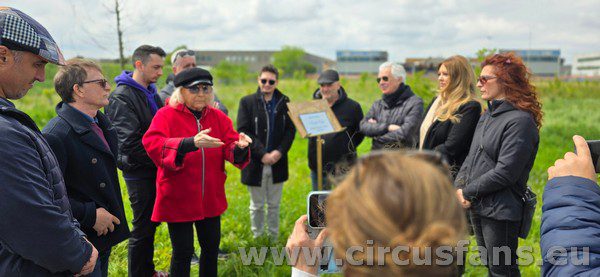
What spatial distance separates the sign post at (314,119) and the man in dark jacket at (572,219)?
3295mm

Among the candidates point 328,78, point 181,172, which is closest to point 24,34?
point 181,172

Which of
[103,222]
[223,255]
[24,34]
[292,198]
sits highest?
[24,34]

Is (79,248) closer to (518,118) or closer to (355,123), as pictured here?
(518,118)

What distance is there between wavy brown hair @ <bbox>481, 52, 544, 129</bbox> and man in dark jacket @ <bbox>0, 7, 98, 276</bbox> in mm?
3039

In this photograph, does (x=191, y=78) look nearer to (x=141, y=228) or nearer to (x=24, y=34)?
(x=141, y=228)

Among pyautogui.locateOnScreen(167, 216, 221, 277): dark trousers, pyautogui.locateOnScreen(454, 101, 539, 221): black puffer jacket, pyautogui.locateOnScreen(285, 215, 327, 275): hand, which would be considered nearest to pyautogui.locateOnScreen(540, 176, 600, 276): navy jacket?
pyautogui.locateOnScreen(285, 215, 327, 275): hand

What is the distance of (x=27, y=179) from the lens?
1745 mm

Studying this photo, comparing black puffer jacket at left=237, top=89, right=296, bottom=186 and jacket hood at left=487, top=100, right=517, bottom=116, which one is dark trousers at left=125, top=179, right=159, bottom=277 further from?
jacket hood at left=487, top=100, right=517, bottom=116

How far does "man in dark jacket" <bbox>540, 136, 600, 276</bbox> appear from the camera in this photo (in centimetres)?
133

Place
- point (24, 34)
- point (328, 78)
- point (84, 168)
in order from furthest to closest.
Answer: point (328, 78), point (84, 168), point (24, 34)

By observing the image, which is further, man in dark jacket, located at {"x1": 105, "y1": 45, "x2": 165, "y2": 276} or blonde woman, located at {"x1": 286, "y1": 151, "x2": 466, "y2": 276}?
man in dark jacket, located at {"x1": 105, "y1": 45, "x2": 165, "y2": 276}

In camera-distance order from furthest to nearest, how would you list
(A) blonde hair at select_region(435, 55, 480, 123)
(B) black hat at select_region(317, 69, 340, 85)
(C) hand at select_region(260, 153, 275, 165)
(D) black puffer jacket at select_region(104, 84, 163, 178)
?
(B) black hat at select_region(317, 69, 340, 85) < (C) hand at select_region(260, 153, 275, 165) < (A) blonde hair at select_region(435, 55, 480, 123) < (D) black puffer jacket at select_region(104, 84, 163, 178)

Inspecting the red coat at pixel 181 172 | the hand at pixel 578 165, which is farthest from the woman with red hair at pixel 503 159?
the red coat at pixel 181 172

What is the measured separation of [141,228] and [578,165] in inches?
132
